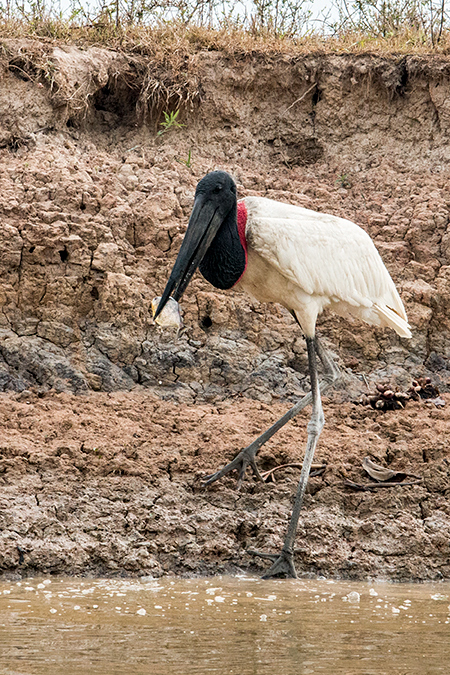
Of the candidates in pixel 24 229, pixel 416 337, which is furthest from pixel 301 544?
pixel 24 229

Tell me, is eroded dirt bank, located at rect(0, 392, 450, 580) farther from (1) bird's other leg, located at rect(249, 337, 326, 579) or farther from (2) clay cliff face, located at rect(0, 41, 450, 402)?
(2) clay cliff face, located at rect(0, 41, 450, 402)

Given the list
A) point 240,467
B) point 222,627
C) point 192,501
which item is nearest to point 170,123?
point 240,467

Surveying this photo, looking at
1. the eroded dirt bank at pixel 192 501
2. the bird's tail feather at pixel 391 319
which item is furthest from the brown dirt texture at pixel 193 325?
the bird's tail feather at pixel 391 319

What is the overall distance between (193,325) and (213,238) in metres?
1.66

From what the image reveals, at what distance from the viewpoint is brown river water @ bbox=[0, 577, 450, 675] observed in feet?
8.57

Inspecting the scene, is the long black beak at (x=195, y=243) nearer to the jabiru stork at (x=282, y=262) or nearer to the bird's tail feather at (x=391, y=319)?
the jabiru stork at (x=282, y=262)

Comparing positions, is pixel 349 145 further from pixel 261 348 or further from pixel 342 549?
pixel 342 549

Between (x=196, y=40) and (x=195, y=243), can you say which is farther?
(x=196, y=40)

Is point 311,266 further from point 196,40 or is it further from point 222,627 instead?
point 196,40

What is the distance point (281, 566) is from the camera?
3.98 meters

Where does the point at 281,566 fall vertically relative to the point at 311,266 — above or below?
below

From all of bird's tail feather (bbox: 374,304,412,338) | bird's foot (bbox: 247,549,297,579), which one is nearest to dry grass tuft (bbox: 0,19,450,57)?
bird's tail feather (bbox: 374,304,412,338)

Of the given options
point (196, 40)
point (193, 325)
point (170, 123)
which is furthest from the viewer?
point (196, 40)

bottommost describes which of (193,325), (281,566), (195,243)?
(281,566)
